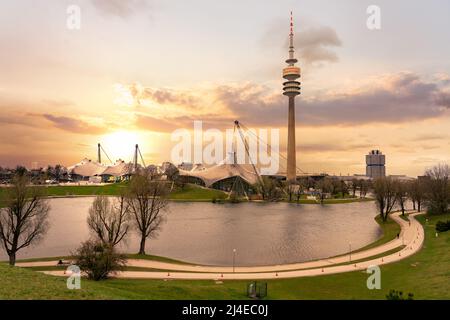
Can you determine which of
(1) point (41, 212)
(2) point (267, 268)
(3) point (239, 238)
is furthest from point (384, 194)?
(1) point (41, 212)

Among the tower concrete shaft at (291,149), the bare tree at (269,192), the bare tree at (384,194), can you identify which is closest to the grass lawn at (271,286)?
the bare tree at (384,194)

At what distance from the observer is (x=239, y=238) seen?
1967 inches

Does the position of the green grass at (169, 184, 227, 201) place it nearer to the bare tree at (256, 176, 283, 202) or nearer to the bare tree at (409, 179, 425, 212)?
the bare tree at (256, 176, 283, 202)

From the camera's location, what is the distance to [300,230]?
189ft

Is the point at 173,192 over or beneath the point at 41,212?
beneath

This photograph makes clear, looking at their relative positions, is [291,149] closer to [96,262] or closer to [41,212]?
[41,212]

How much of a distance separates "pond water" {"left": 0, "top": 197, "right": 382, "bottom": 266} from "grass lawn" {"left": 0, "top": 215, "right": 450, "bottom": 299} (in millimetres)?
9586

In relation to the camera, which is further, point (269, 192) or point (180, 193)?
point (180, 193)

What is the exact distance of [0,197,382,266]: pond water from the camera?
40.6 metres

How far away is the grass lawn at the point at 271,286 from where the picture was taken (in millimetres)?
16844

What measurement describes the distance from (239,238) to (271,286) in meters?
22.9

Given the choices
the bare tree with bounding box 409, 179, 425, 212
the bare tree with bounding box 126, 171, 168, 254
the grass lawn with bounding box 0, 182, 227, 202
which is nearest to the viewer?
the bare tree with bounding box 126, 171, 168, 254

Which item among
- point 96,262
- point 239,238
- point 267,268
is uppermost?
point 96,262

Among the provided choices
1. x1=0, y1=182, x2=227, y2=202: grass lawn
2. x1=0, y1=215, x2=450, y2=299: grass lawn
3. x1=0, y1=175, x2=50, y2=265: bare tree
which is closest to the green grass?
x1=0, y1=182, x2=227, y2=202: grass lawn
